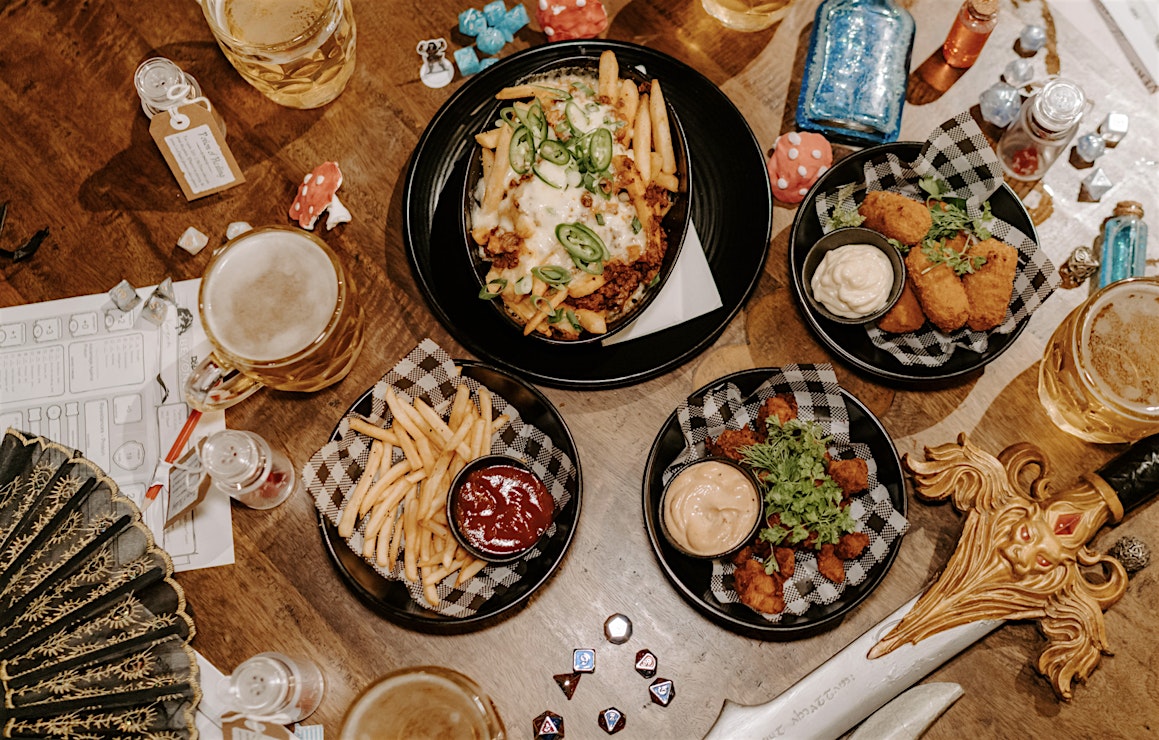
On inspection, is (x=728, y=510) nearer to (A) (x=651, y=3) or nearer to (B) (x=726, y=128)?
(B) (x=726, y=128)

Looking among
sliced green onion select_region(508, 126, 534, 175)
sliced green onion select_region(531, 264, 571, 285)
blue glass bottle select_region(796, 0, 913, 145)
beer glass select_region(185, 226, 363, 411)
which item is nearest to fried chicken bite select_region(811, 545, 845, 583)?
sliced green onion select_region(531, 264, 571, 285)

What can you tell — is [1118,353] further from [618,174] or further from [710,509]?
[618,174]

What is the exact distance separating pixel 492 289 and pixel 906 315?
142 cm

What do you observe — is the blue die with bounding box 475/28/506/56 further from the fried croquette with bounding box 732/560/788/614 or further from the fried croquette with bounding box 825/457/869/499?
the fried croquette with bounding box 732/560/788/614

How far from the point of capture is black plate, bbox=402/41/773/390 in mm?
2910

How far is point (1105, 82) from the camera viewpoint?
3.15 m

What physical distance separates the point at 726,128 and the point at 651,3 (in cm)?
61

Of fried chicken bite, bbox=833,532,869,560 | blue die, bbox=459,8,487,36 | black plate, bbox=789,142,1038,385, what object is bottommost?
fried chicken bite, bbox=833,532,869,560

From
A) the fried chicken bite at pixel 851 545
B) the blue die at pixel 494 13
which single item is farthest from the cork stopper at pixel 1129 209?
the blue die at pixel 494 13

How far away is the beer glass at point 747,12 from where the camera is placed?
3.06 meters

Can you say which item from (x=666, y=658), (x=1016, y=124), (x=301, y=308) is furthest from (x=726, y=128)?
(x=666, y=658)

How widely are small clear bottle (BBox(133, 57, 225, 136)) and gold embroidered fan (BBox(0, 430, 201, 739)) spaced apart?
1.28 m

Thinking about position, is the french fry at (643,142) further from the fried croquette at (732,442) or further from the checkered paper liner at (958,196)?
the fried croquette at (732,442)

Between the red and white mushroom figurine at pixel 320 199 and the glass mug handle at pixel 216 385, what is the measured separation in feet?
1.93
